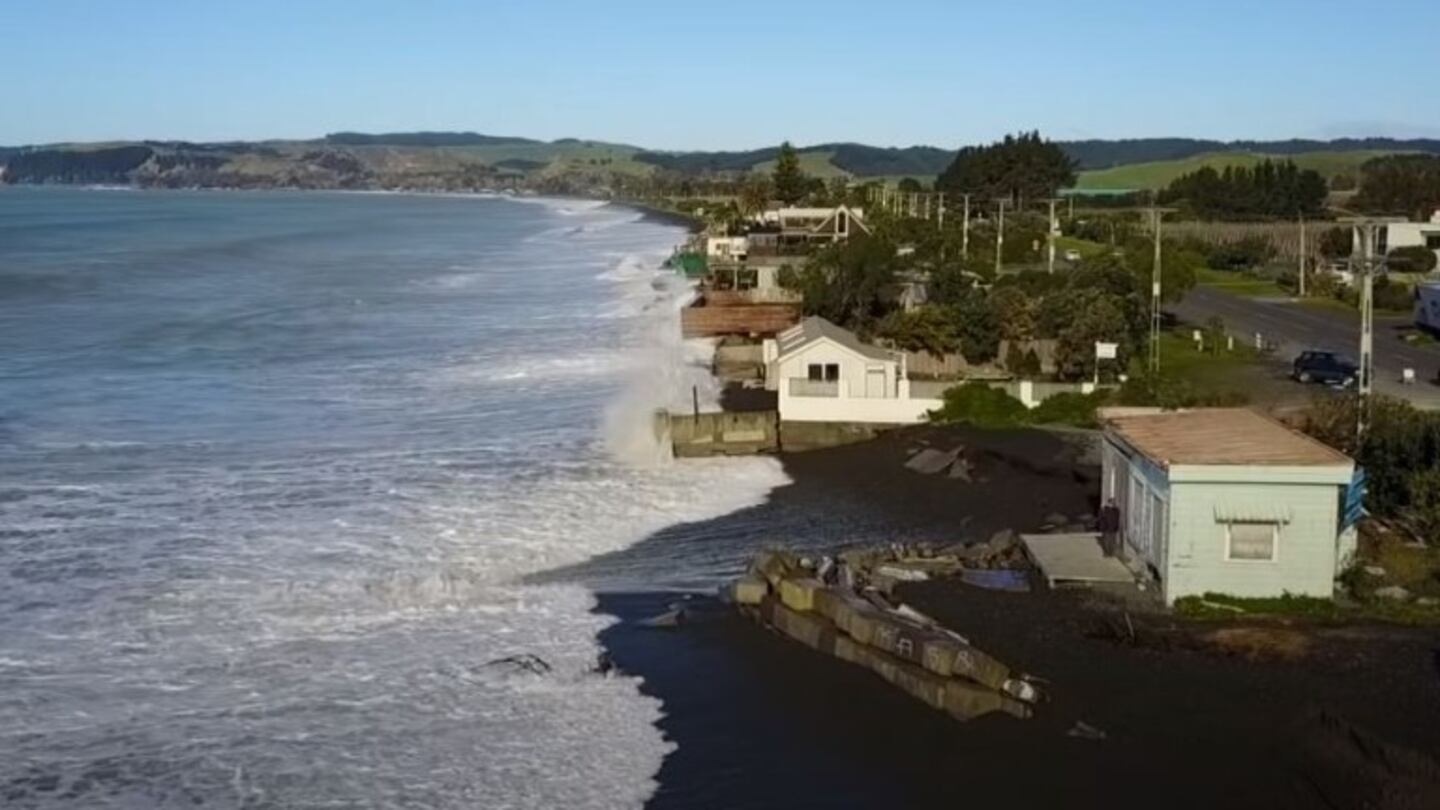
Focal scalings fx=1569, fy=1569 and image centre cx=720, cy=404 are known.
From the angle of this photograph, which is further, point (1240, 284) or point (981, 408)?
point (1240, 284)

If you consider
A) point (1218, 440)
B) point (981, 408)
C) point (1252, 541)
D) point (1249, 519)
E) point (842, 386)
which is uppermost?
point (1218, 440)

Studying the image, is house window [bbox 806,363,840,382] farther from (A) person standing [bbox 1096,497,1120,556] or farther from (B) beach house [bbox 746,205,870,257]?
(B) beach house [bbox 746,205,870,257]

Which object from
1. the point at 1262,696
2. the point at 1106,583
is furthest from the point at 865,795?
the point at 1106,583

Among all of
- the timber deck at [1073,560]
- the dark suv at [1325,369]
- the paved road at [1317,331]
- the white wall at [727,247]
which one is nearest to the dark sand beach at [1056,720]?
the timber deck at [1073,560]

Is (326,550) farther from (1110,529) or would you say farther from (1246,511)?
(1246,511)

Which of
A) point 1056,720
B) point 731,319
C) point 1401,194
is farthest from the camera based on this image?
point 1401,194

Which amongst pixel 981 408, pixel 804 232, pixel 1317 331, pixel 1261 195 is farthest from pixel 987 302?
pixel 1261 195
